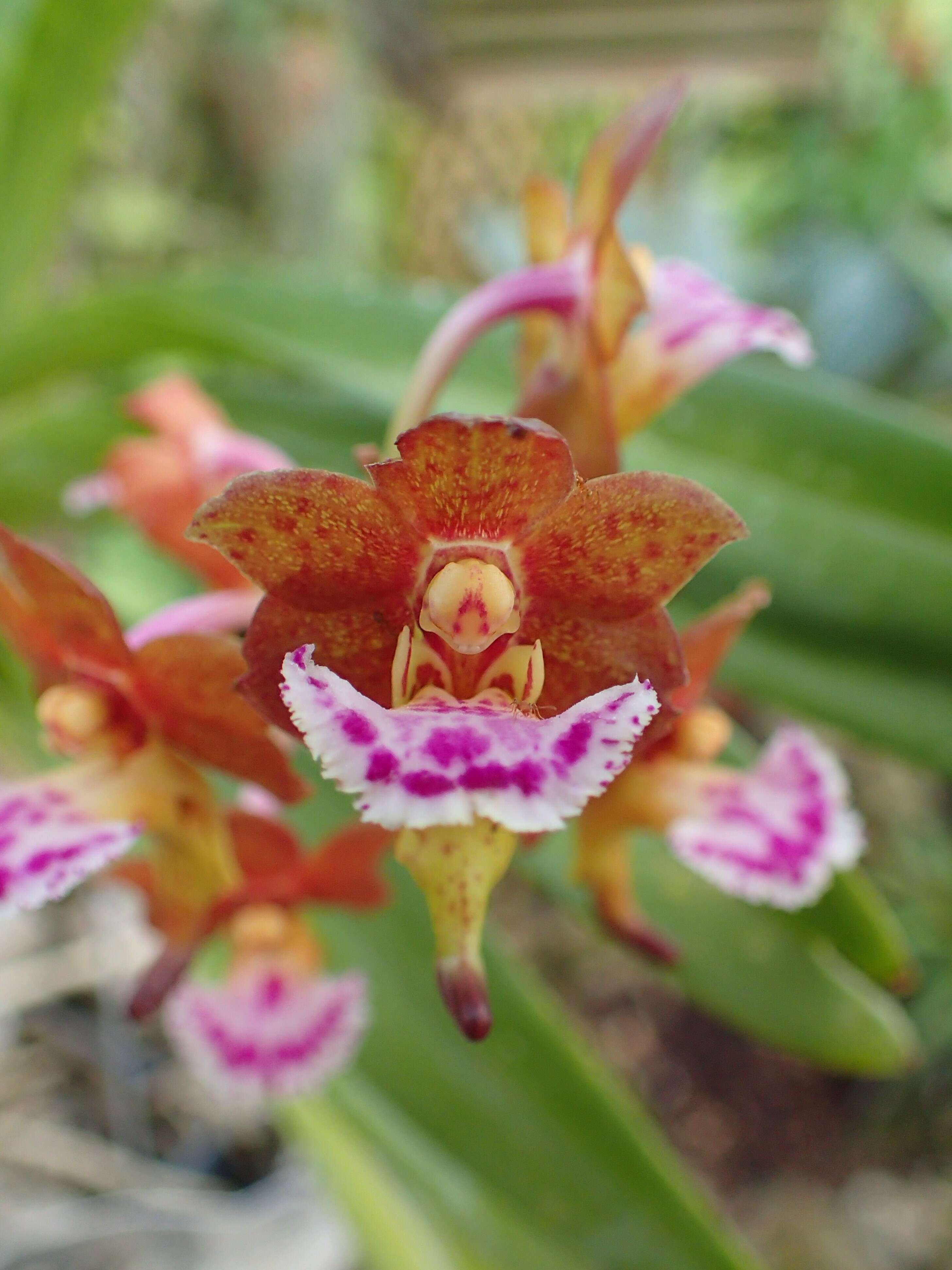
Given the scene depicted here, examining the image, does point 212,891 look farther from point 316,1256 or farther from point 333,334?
point 316,1256

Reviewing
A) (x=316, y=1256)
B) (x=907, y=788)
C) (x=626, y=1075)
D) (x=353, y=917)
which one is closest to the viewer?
(x=353, y=917)

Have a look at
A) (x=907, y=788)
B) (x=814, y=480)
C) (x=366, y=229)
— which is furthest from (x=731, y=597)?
(x=366, y=229)

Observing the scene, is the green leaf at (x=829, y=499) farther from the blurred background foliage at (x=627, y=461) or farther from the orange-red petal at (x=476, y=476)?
the orange-red petal at (x=476, y=476)

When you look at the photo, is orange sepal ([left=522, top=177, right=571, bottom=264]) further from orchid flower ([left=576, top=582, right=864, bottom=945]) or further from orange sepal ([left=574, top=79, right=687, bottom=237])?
orchid flower ([left=576, top=582, right=864, bottom=945])

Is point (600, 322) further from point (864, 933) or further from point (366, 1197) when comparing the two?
point (366, 1197)

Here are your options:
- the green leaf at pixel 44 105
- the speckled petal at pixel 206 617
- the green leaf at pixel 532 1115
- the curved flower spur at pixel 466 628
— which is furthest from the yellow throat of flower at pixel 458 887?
the green leaf at pixel 44 105

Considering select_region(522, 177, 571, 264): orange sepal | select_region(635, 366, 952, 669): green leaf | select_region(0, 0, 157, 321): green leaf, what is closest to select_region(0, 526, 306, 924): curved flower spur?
select_region(522, 177, 571, 264): orange sepal

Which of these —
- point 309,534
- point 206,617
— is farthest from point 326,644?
point 206,617
